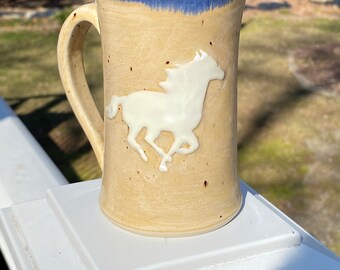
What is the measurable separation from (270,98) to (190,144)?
6.32ft

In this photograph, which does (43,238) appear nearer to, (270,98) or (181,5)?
(181,5)

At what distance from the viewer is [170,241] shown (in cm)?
84

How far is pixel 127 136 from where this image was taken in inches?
32.6

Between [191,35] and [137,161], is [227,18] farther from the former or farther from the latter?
[137,161]

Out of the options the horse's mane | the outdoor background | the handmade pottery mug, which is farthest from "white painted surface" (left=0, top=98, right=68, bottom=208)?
the outdoor background

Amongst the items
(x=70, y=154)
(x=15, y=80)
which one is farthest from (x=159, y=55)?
(x=15, y=80)

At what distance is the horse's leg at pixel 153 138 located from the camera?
0.81 metres

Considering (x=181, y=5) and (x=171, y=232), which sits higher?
(x=181, y=5)

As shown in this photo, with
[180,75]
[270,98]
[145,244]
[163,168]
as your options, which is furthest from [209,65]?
[270,98]

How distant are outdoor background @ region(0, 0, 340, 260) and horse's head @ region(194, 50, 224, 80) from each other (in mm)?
1115

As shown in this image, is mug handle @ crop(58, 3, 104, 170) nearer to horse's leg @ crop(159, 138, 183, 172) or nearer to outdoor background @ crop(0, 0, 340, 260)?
horse's leg @ crop(159, 138, 183, 172)

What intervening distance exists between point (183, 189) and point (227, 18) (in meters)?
0.22

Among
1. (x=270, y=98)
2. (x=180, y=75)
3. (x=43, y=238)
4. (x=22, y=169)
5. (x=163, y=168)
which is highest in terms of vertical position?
(x=180, y=75)

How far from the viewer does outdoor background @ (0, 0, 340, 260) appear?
2086 mm
